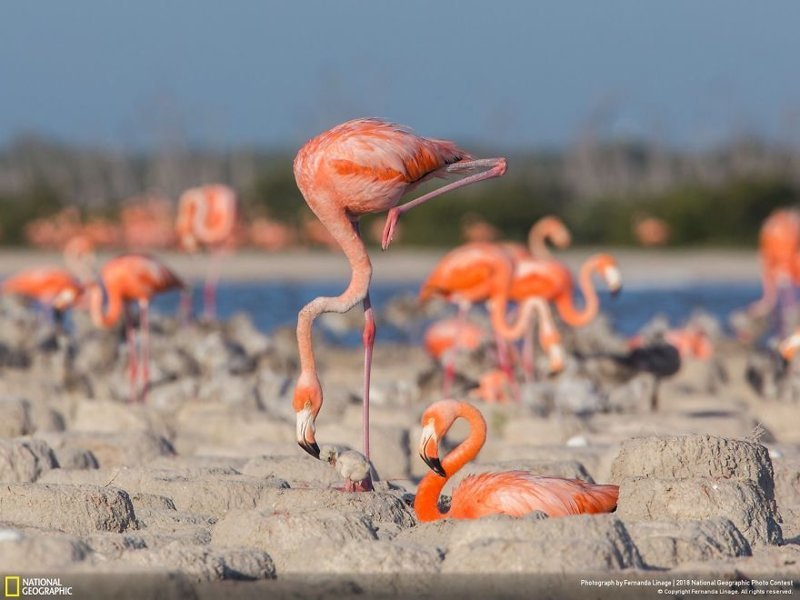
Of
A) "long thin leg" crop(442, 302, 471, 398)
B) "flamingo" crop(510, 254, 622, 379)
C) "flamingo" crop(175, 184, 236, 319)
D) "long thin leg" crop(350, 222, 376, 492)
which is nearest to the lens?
"long thin leg" crop(350, 222, 376, 492)

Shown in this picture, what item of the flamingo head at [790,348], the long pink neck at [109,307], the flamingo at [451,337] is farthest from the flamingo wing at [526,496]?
the long pink neck at [109,307]

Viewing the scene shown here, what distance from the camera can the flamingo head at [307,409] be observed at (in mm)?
5461

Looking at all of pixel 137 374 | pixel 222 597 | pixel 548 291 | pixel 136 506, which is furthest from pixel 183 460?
pixel 548 291

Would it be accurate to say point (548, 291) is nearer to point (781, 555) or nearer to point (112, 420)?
point (112, 420)

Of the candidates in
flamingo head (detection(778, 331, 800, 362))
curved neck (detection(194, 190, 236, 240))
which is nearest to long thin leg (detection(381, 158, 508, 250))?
flamingo head (detection(778, 331, 800, 362))

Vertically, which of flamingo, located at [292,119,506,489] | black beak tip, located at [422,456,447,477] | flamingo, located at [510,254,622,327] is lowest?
A: black beak tip, located at [422,456,447,477]

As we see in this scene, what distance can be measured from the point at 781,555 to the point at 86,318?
1072cm

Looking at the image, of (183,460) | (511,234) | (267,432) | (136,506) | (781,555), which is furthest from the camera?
(511,234)

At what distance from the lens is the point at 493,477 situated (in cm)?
525

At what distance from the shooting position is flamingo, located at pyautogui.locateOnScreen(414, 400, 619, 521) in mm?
5078

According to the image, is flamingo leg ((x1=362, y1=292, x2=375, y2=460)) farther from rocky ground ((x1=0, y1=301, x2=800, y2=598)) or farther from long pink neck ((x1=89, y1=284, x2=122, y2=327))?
long pink neck ((x1=89, y1=284, x2=122, y2=327))

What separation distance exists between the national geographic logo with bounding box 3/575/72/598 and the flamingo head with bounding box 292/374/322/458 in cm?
126

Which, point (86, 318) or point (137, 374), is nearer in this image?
point (137, 374)

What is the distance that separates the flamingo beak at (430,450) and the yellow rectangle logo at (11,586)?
146 centimetres
